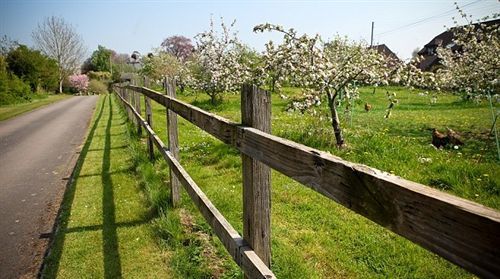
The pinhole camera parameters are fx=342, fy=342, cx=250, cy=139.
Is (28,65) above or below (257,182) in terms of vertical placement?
above

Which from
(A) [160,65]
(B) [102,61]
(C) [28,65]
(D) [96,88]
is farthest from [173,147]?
(B) [102,61]

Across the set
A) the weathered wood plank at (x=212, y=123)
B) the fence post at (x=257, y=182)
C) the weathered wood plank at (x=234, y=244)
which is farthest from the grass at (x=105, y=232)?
the fence post at (x=257, y=182)

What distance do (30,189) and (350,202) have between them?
6891mm

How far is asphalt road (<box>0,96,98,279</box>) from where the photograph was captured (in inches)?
158

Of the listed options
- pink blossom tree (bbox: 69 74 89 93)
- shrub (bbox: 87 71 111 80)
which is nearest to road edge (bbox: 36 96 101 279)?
pink blossom tree (bbox: 69 74 89 93)

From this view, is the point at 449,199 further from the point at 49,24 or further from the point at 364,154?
the point at 49,24

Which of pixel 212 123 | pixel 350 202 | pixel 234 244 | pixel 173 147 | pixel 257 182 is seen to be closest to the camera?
pixel 350 202

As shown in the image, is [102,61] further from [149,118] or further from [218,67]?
[149,118]

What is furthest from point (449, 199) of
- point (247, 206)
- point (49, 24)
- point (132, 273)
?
point (49, 24)

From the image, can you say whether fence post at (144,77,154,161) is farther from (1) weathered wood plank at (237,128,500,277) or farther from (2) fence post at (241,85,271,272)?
(1) weathered wood plank at (237,128,500,277)

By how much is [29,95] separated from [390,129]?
1364 inches

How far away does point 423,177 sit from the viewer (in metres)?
5.85

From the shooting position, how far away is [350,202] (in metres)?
1.16

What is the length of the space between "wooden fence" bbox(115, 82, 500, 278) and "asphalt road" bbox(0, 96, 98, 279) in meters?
2.85
